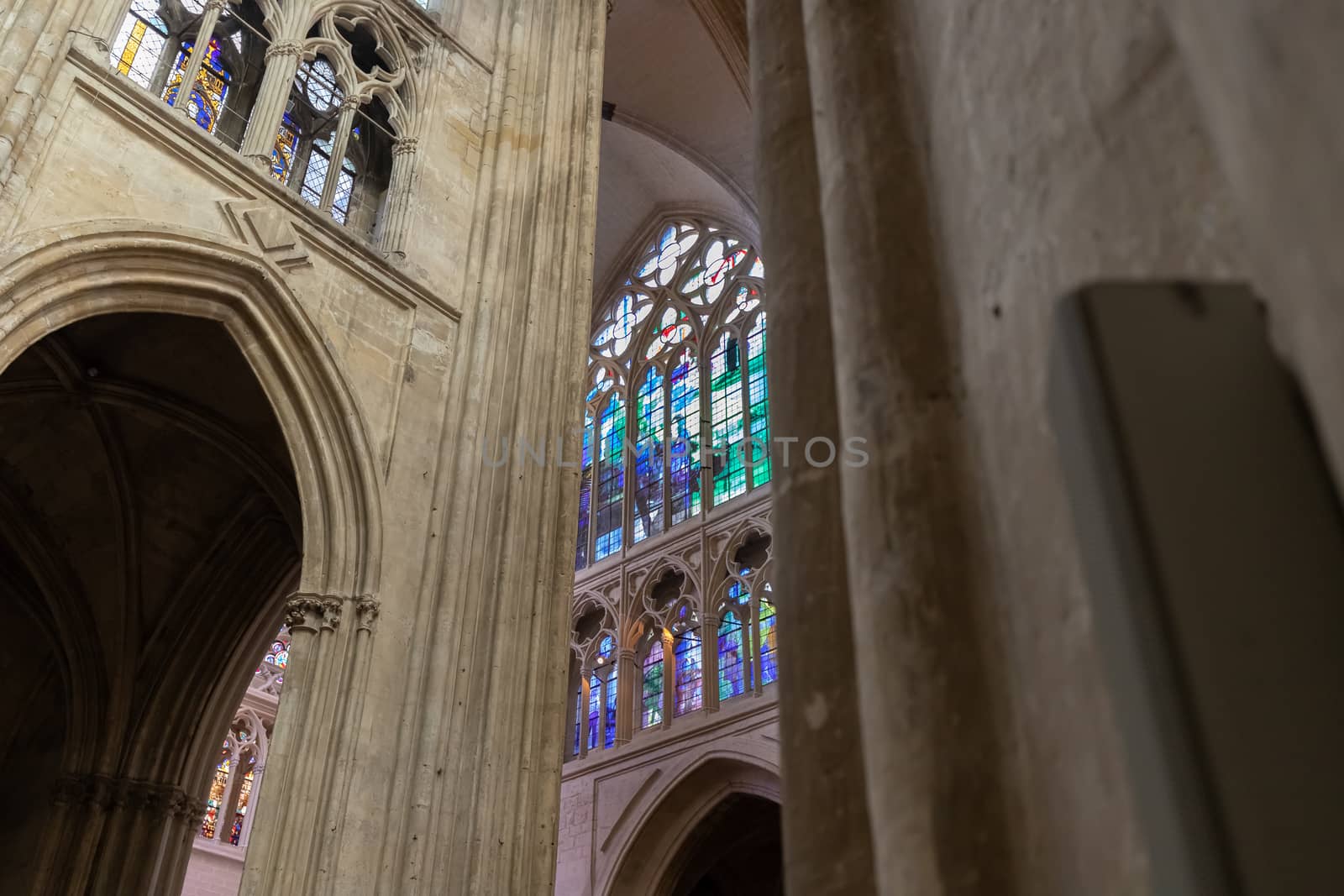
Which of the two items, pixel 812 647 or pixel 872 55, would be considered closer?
pixel 812 647

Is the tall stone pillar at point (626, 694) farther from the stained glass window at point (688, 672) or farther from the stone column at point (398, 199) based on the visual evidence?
the stone column at point (398, 199)

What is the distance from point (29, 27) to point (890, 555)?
6747 millimetres

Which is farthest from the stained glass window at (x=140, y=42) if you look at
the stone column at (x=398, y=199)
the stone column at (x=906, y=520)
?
the stone column at (x=906, y=520)

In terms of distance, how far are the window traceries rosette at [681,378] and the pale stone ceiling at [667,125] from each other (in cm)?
51

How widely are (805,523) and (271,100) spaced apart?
291 inches

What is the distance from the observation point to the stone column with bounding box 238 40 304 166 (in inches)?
306

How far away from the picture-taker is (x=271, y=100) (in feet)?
26.2

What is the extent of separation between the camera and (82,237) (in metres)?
6.42

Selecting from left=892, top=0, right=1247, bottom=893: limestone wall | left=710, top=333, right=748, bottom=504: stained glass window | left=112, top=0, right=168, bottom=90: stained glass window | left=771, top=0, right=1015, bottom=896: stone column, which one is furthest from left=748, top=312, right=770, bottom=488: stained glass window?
left=892, top=0, right=1247, bottom=893: limestone wall

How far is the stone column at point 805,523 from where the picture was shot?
A: 4.47 ft

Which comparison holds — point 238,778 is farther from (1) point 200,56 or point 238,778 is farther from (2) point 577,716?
(1) point 200,56

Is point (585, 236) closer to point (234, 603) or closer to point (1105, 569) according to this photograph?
point (234, 603)

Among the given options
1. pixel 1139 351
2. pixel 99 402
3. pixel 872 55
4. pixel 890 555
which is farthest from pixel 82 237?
pixel 1139 351

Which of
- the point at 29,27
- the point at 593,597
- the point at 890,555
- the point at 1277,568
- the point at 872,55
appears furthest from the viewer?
the point at 593,597
